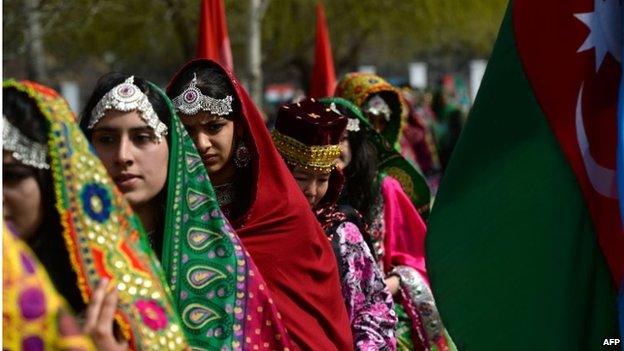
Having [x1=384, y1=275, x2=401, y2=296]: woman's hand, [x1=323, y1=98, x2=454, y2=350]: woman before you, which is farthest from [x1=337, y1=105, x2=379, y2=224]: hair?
[x1=384, y1=275, x2=401, y2=296]: woman's hand

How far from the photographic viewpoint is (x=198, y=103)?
13.8ft

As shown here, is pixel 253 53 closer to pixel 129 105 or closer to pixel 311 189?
pixel 311 189

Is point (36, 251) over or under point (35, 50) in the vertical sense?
over

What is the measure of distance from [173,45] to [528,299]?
24.0 metres

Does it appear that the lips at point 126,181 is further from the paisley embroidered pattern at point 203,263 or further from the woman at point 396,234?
the woman at point 396,234

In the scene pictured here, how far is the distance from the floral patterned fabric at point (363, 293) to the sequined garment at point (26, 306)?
227 centimetres

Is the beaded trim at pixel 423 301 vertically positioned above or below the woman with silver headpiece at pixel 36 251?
below

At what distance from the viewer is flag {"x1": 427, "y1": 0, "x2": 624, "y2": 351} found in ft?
12.6

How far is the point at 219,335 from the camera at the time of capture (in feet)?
11.4

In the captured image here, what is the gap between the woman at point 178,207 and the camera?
11.2 ft

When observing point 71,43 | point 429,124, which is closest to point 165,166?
point 429,124

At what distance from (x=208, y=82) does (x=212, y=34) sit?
12.6ft

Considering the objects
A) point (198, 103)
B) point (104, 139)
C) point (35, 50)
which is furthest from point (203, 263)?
point (35, 50)

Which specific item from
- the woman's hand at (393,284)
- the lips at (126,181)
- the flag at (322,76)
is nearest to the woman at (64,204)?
the lips at (126,181)
